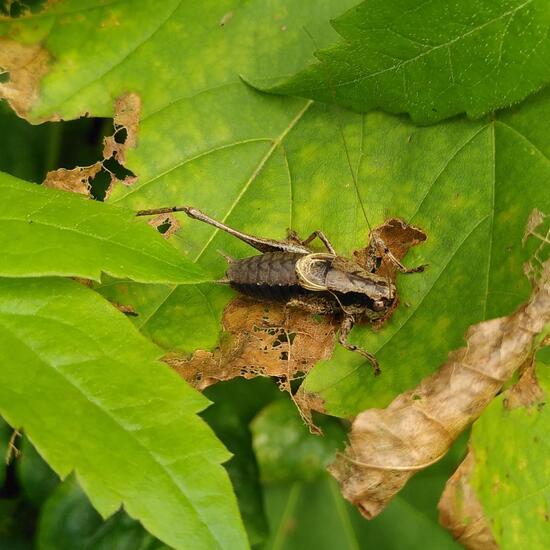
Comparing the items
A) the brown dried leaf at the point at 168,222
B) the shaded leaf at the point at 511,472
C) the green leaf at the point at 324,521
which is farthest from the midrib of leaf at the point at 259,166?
the green leaf at the point at 324,521

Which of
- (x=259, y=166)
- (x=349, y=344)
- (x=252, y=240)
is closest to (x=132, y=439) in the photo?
(x=349, y=344)

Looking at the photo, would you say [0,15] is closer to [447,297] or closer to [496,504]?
[447,297]

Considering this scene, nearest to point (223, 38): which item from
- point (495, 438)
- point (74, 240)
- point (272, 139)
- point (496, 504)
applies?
point (272, 139)

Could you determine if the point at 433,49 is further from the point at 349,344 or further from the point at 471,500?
the point at 471,500

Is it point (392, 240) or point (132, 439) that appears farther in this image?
point (392, 240)

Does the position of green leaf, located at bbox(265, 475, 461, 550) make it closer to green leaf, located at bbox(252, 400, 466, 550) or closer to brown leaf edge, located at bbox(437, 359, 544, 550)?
green leaf, located at bbox(252, 400, 466, 550)

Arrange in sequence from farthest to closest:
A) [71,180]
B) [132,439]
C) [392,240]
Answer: [71,180] < [392,240] < [132,439]

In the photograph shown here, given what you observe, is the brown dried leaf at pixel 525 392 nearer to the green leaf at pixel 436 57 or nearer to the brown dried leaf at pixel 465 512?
the brown dried leaf at pixel 465 512
